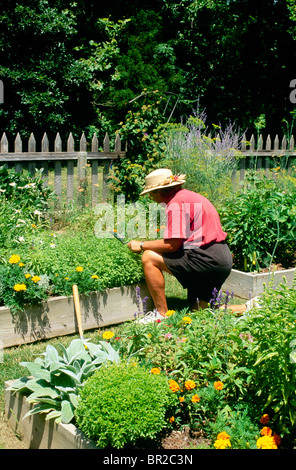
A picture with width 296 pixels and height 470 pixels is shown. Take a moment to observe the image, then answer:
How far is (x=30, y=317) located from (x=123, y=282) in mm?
900

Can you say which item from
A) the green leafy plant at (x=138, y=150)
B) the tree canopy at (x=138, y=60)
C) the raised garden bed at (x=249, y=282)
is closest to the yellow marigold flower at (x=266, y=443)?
the raised garden bed at (x=249, y=282)

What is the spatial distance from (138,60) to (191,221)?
30.7 ft

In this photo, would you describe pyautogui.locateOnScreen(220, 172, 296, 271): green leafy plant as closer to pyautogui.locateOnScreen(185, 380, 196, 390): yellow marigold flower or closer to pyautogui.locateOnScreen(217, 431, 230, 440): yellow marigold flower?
pyautogui.locateOnScreen(185, 380, 196, 390): yellow marigold flower

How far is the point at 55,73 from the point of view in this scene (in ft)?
36.6

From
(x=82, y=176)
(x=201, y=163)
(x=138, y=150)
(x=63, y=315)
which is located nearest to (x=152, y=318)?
(x=63, y=315)

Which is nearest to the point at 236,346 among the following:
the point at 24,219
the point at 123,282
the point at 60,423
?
the point at 60,423

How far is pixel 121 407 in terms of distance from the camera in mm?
2129

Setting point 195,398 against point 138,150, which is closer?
point 195,398

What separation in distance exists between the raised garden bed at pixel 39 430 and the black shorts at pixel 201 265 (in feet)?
5.94

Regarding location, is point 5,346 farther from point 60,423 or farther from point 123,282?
point 60,423

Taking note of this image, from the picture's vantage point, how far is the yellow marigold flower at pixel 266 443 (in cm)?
208

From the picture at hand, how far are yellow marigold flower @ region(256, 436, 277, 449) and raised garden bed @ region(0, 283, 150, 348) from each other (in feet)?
7.29

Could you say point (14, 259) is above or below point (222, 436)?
above

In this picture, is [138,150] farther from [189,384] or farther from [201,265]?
[189,384]
